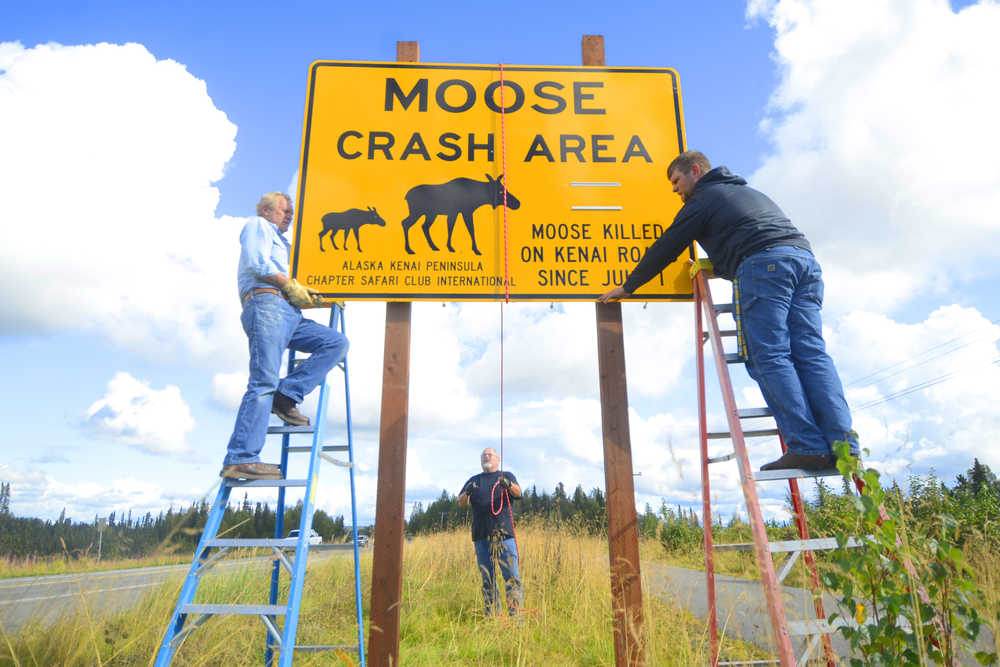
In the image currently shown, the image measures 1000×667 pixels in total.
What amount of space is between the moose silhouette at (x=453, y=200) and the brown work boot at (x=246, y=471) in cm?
186

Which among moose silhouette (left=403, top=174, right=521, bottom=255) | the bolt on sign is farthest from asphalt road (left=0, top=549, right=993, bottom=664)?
moose silhouette (left=403, top=174, right=521, bottom=255)

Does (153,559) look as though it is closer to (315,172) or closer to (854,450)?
(315,172)

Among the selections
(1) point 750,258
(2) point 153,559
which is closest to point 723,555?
(1) point 750,258

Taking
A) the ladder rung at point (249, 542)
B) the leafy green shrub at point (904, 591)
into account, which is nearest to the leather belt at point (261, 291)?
the ladder rung at point (249, 542)

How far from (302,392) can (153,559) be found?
4.24 feet

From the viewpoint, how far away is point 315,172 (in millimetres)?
4301

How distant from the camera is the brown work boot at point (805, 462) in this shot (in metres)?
2.65

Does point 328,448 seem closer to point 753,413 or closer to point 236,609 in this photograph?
point 236,609

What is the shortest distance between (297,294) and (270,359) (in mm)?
477

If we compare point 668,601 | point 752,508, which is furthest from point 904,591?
point 668,601

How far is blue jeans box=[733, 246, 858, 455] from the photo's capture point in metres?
2.72

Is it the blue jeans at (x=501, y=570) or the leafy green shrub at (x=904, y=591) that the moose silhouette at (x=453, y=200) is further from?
the blue jeans at (x=501, y=570)

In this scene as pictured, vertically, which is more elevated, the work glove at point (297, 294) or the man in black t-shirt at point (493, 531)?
the work glove at point (297, 294)

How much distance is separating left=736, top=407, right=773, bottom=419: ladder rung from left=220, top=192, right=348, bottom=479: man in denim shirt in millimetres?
2629
